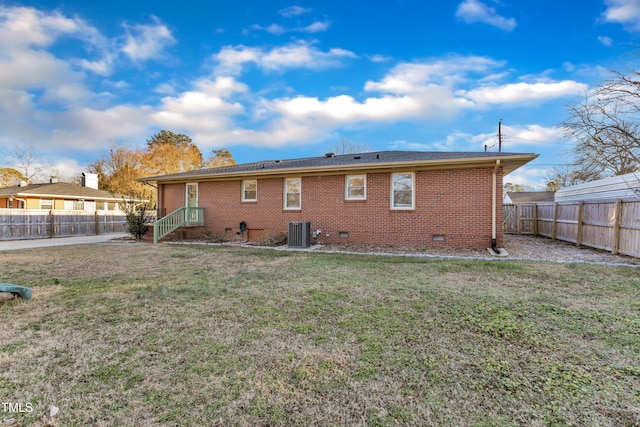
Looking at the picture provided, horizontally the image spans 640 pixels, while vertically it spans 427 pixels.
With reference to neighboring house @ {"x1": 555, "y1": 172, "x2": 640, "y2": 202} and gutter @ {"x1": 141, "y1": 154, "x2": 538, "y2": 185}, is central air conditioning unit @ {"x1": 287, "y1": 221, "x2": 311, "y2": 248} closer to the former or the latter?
gutter @ {"x1": 141, "y1": 154, "x2": 538, "y2": 185}

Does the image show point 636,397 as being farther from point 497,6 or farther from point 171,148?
point 171,148

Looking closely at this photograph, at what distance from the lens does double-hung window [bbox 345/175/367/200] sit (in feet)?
34.4

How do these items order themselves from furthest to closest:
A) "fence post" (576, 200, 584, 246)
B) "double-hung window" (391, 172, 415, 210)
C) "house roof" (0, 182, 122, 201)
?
"house roof" (0, 182, 122, 201) < "fence post" (576, 200, 584, 246) < "double-hung window" (391, 172, 415, 210)

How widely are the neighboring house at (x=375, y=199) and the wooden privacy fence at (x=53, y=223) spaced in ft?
27.0

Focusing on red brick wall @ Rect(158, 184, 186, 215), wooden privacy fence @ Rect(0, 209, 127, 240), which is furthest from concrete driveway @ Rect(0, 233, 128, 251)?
red brick wall @ Rect(158, 184, 186, 215)

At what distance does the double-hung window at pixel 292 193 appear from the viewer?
11586 mm

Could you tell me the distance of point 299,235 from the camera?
10.1 m

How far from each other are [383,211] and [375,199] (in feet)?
1.66

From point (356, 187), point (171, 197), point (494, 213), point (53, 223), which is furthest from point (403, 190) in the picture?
point (53, 223)

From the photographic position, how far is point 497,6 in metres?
9.39

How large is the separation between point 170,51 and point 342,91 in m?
9.56

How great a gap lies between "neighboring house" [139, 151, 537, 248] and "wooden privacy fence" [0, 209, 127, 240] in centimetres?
824

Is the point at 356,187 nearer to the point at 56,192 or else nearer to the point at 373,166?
the point at 373,166

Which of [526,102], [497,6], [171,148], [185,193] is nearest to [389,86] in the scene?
[497,6]
